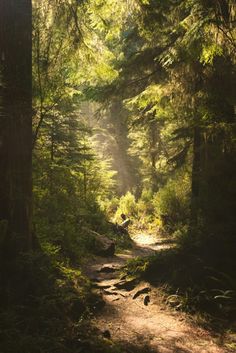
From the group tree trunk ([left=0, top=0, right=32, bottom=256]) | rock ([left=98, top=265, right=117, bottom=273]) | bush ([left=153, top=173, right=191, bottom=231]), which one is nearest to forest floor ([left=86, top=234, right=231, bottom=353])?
rock ([left=98, top=265, right=117, bottom=273])

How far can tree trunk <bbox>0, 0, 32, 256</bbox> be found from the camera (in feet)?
19.7

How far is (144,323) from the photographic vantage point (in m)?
6.41

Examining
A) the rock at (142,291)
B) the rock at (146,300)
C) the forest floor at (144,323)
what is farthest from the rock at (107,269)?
the rock at (146,300)

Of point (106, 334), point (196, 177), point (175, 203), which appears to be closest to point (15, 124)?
point (106, 334)

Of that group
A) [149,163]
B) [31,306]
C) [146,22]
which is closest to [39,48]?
[146,22]

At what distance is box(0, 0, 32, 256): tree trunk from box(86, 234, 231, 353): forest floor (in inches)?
84.4

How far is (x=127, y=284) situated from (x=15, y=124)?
466 centimetres

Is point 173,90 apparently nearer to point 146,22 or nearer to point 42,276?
point 146,22

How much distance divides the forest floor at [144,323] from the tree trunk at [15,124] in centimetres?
214

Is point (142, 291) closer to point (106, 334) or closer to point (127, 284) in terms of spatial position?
point (127, 284)

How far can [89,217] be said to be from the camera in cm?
1580

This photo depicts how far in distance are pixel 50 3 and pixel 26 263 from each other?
5.26m

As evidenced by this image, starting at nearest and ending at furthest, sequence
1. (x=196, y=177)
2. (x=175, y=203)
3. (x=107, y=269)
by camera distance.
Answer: (x=196, y=177) < (x=107, y=269) < (x=175, y=203)

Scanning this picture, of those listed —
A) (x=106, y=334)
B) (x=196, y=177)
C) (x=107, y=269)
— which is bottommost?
(x=106, y=334)
